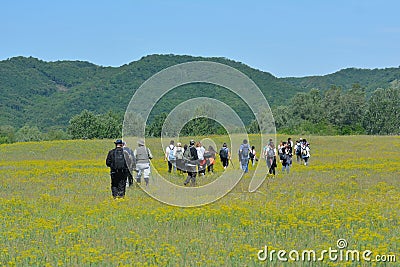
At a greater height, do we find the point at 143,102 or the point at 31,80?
the point at 31,80

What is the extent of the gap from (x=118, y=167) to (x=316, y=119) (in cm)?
11979

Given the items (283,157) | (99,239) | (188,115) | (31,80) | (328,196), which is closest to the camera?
(99,239)

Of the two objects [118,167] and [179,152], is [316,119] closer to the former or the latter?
[179,152]

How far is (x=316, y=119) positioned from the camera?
438ft

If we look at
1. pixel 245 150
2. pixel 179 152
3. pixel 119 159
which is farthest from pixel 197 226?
pixel 245 150

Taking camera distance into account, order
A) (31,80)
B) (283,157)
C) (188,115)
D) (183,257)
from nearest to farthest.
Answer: (183,257) < (283,157) < (188,115) < (31,80)

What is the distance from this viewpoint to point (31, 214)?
16.1 meters

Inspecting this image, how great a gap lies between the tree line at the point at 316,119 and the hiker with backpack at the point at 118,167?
81397 mm

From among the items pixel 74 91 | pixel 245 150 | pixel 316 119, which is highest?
pixel 74 91

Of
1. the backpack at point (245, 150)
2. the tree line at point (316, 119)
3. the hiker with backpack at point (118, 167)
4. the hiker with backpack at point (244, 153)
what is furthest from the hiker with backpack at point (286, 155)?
the tree line at point (316, 119)

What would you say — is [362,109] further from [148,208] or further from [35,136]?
[148,208]

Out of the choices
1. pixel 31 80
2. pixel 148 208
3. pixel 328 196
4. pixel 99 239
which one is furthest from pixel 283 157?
pixel 31 80

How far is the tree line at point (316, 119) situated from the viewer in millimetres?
111938

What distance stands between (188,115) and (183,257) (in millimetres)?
30530
